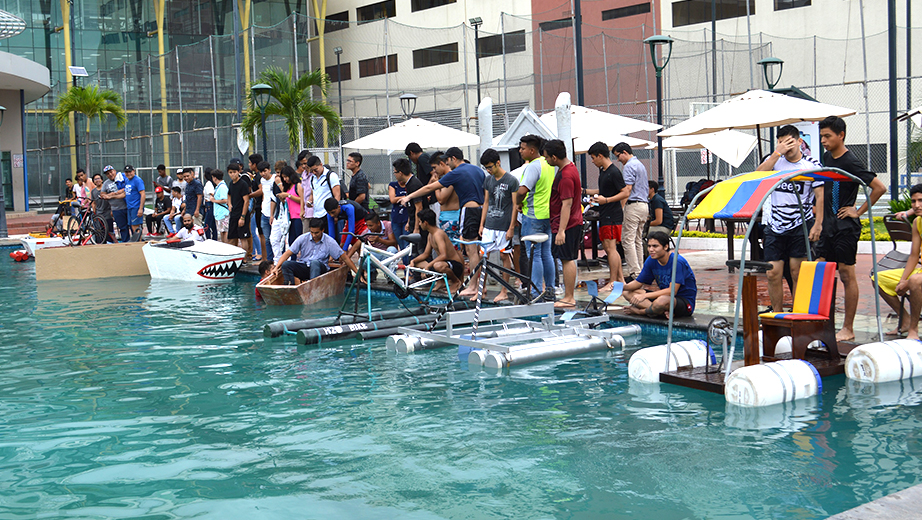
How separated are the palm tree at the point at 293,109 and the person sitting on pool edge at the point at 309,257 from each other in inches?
516

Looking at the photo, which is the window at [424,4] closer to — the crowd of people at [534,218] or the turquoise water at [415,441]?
the crowd of people at [534,218]

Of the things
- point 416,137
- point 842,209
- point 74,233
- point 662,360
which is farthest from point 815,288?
point 74,233

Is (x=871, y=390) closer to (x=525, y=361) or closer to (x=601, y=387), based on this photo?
(x=601, y=387)

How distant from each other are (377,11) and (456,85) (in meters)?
15.9

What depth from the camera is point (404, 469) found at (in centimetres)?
484

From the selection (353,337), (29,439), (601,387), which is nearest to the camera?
(29,439)

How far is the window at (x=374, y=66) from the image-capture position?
3953cm

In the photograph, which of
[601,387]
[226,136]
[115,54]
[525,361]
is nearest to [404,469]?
[601,387]

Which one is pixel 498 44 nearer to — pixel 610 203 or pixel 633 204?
pixel 633 204

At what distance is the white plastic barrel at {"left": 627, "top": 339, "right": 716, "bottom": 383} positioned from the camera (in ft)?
21.7

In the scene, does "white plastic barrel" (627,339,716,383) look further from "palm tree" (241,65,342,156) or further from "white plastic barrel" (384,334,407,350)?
"palm tree" (241,65,342,156)

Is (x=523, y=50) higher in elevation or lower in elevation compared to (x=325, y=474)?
higher

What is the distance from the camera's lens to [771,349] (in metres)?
6.52

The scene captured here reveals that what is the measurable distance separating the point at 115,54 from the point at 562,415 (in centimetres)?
3788
